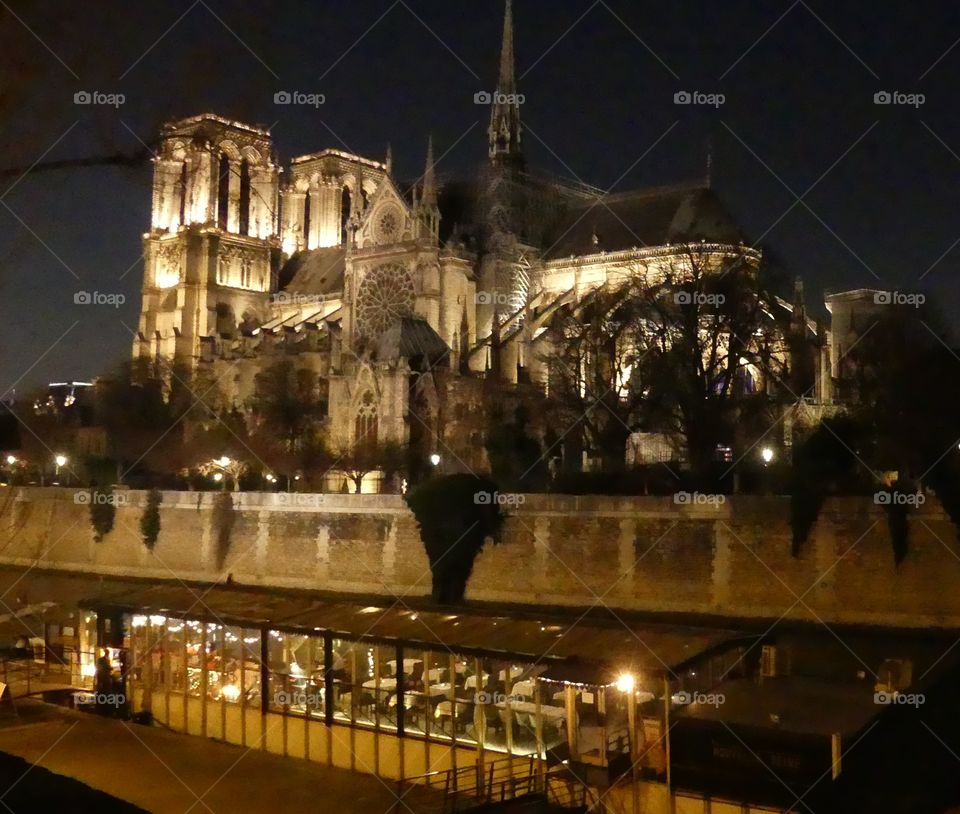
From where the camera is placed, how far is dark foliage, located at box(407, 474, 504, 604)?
2509cm

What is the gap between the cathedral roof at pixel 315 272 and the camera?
196 feet

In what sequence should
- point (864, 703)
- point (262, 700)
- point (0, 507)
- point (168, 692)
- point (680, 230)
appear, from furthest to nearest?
point (680, 230)
point (0, 507)
point (168, 692)
point (262, 700)
point (864, 703)

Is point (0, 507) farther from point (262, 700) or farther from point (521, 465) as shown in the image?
point (262, 700)

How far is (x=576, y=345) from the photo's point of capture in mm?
30797

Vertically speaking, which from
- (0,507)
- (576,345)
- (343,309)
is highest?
(343,309)

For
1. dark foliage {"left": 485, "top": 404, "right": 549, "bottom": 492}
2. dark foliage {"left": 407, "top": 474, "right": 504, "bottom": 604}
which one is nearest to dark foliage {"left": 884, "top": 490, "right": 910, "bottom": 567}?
dark foliage {"left": 407, "top": 474, "right": 504, "bottom": 604}

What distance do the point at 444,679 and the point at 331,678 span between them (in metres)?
1.83

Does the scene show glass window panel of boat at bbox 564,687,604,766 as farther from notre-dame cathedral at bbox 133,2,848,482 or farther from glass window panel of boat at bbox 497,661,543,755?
notre-dame cathedral at bbox 133,2,848,482

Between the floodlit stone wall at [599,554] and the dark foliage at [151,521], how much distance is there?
20 centimetres

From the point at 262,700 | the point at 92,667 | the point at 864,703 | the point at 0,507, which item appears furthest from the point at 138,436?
the point at 864,703

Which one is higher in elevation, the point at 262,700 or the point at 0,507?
the point at 0,507

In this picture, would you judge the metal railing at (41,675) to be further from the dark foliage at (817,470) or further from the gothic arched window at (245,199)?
the gothic arched window at (245,199)

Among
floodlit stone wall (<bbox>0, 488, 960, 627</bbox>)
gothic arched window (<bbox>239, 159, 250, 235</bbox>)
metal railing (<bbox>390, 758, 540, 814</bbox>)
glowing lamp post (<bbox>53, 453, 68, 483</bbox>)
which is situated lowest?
metal railing (<bbox>390, 758, 540, 814</bbox>)

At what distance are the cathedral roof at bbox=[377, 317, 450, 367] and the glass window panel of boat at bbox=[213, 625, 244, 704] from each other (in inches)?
858
